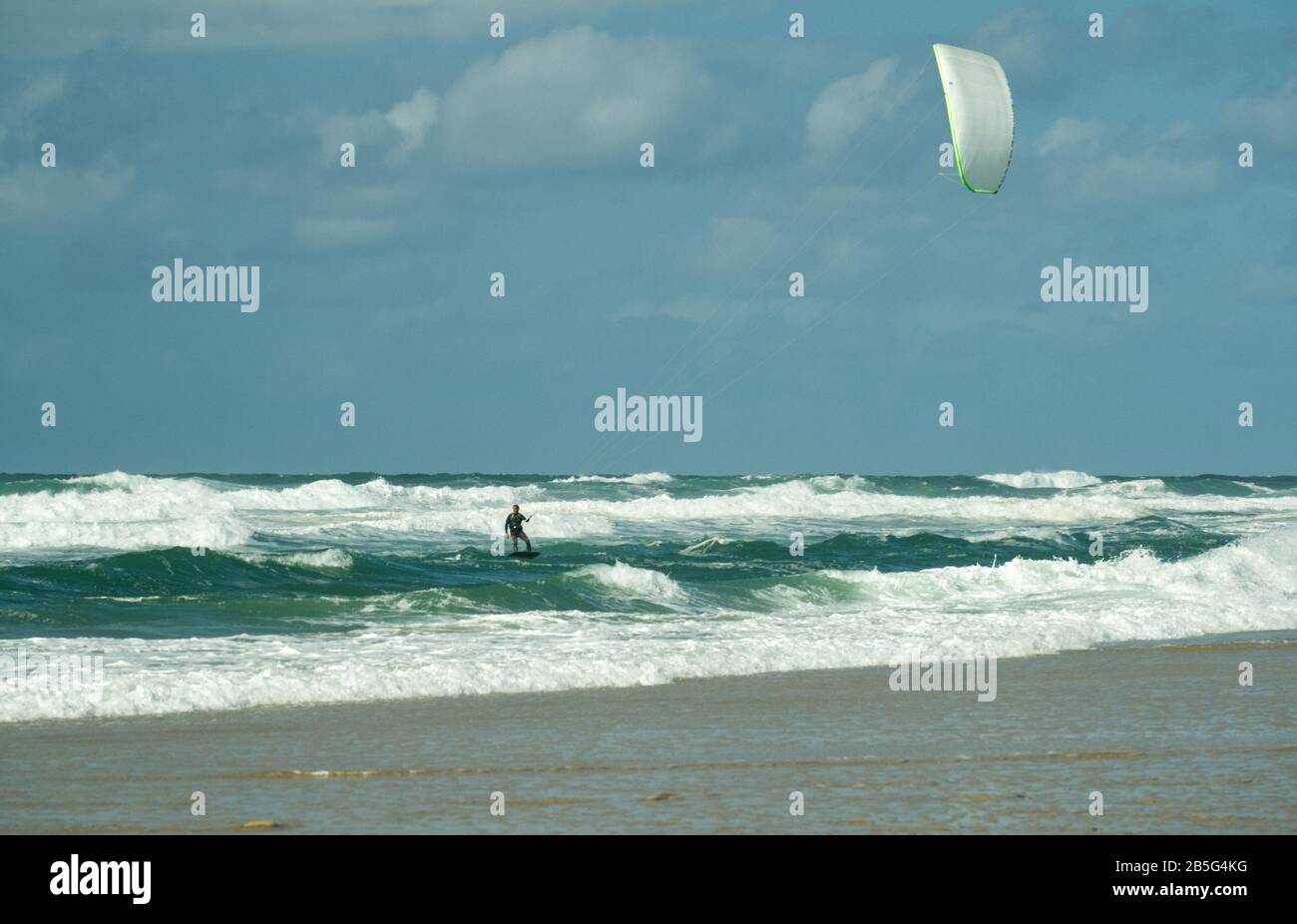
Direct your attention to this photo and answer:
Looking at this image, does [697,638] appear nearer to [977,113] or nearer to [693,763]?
[693,763]

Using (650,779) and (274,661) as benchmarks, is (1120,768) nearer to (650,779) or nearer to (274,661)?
(650,779)

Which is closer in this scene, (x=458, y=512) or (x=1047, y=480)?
(x=458, y=512)

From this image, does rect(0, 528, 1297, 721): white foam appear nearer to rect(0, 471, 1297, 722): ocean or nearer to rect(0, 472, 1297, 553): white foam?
rect(0, 471, 1297, 722): ocean

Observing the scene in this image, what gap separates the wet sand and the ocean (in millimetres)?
1045

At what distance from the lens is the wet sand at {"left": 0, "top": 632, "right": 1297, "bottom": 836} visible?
6.45 m

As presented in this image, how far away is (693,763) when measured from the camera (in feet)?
25.9

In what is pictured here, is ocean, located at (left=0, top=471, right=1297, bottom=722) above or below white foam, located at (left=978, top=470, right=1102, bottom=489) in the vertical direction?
below

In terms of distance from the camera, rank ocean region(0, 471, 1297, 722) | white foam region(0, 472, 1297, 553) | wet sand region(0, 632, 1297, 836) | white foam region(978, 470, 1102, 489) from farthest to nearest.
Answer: white foam region(978, 470, 1102, 489) → white foam region(0, 472, 1297, 553) → ocean region(0, 471, 1297, 722) → wet sand region(0, 632, 1297, 836)

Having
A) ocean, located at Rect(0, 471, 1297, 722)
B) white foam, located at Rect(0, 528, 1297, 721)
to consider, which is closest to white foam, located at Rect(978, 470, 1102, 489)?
ocean, located at Rect(0, 471, 1297, 722)

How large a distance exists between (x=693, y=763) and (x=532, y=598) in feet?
34.3

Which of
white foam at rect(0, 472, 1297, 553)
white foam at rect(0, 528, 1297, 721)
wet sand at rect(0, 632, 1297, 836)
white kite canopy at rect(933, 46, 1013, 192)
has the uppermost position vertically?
white kite canopy at rect(933, 46, 1013, 192)

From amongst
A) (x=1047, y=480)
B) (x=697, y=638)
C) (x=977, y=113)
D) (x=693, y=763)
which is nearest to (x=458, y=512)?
(x=977, y=113)

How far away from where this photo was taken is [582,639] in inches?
544
